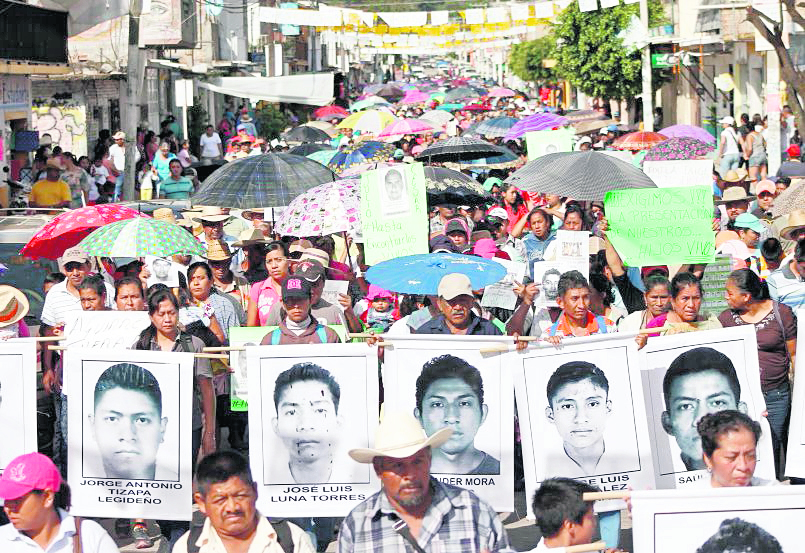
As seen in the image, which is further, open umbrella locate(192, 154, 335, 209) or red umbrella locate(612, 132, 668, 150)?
red umbrella locate(612, 132, 668, 150)

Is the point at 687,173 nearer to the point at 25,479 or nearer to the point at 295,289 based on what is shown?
the point at 295,289

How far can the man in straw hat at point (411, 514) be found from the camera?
16.1 feet

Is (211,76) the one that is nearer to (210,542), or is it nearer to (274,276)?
(274,276)

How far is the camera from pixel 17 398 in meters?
7.35

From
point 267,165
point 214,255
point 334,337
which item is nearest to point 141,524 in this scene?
point 334,337

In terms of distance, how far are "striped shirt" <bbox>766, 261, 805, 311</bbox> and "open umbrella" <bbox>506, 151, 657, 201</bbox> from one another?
249 centimetres

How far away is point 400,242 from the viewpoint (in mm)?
10594

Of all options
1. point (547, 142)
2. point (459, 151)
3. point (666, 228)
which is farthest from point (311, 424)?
point (459, 151)

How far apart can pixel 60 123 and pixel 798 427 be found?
Result: 23.8 m

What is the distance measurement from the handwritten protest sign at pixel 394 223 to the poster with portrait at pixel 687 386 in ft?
11.9

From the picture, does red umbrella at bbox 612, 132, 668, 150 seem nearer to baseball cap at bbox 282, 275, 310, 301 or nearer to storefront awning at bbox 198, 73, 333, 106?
baseball cap at bbox 282, 275, 310, 301

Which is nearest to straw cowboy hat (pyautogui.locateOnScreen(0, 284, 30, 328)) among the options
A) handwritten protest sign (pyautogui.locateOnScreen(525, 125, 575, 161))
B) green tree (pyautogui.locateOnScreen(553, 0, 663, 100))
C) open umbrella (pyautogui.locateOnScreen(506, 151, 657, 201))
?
open umbrella (pyautogui.locateOnScreen(506, 151, 657, 201))

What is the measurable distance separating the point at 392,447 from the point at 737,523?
1.26 m

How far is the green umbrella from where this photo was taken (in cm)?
978
